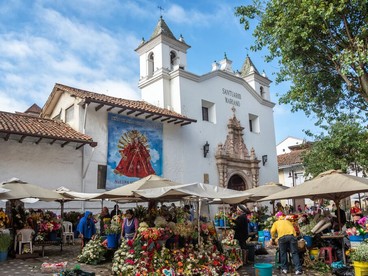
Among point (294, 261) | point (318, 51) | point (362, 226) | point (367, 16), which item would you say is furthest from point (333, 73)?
point (294, 261)

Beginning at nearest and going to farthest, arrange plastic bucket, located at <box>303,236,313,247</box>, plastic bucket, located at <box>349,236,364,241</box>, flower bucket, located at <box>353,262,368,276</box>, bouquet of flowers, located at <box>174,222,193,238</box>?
1. flower bucket, located at <box>353,262,368,276</box>
2. bouquet of flowers, located at <box>174,222,193,238</box>
3. plastic bucket, located at <box>349,236,364,241</box>
4. plastic bucket, located at <box>303,236,313,247</box>

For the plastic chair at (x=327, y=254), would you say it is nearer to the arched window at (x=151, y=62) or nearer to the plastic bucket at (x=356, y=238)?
the plastic bucket at (x=356, y=238)

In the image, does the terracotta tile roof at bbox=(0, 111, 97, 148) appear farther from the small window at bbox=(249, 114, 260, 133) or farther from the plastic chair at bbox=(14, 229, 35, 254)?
the small window at bbox=(249, 114, 260, 133)

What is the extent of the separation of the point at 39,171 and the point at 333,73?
11.9 metres

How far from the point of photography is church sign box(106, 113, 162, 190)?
1694 cm

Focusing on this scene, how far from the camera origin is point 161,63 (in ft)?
70.6

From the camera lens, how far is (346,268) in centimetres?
771

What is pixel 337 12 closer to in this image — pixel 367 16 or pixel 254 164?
pixel 367 16

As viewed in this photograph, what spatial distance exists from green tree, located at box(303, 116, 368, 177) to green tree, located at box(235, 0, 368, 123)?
7.86 metres

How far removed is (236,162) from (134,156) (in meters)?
7.34

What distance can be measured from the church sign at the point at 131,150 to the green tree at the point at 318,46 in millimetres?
7243

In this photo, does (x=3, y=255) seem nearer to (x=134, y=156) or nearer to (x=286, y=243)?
→ (x=134, y=156)

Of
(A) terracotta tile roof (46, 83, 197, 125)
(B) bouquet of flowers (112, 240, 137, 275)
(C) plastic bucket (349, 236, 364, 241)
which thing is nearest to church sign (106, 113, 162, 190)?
(A) terracotta tile roof (46, 83, 197, 125)

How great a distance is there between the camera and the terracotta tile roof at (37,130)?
1393 centimetres
